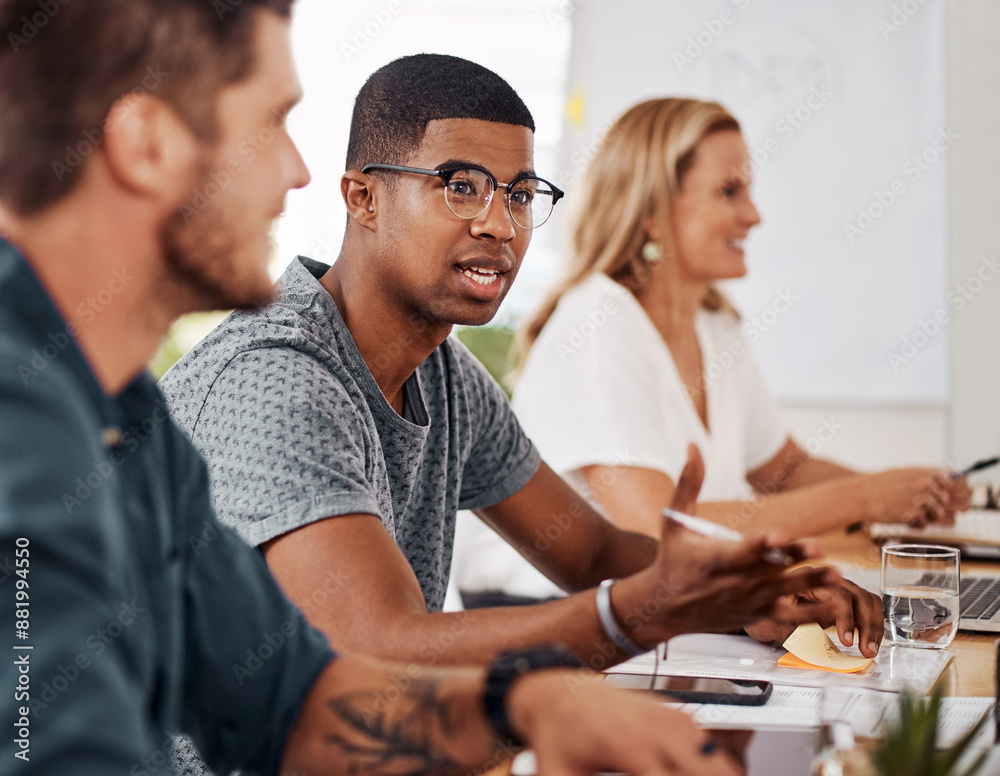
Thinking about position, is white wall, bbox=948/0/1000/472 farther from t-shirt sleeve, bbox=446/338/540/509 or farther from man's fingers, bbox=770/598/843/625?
man's fingers, bbox=770/598/843/625

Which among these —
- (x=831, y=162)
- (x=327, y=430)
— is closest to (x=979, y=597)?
(x=327, y=430)

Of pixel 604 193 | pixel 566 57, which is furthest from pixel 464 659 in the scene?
pixel 566 57

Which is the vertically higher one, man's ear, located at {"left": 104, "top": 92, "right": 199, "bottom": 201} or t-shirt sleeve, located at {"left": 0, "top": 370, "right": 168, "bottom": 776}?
man's ear, located at {"left": 104, "top": 92, "right": 199, "bottom": 201}

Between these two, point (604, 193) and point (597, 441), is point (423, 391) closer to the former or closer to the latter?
point (597, 441)

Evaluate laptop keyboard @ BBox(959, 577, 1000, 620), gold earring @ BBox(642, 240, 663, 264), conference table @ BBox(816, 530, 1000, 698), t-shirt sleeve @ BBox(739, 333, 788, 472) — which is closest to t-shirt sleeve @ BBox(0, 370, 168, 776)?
conference table @ BBox(816, 530, 1000, 698)

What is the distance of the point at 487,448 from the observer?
1.62m

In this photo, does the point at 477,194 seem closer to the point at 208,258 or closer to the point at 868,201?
the point at 208,258

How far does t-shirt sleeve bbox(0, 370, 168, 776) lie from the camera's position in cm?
58

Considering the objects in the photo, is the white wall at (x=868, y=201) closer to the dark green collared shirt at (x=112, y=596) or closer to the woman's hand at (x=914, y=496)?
the woman's hand at (x=914, y=496)

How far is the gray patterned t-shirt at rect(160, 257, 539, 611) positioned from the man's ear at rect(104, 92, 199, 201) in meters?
0.44

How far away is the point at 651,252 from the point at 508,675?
68.0 inches

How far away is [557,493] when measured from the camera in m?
1.66

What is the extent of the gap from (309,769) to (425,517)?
2.33 ft

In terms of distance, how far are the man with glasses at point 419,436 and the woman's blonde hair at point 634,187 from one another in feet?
2.39
